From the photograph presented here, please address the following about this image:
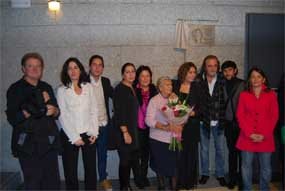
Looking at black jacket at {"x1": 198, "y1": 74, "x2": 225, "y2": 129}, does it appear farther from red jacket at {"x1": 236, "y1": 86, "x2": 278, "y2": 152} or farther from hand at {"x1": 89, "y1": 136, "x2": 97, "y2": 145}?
hand at {"x1": 89, "y1": 136, "x2": 97, "y2": 145}

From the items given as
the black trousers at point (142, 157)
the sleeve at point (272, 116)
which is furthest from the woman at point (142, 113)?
the sleeve at point (272, 116)

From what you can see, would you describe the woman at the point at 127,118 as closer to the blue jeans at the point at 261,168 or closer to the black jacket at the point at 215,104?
the black jacket at the point at 215,104

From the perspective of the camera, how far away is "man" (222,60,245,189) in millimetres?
3854

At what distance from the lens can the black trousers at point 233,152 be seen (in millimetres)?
3932

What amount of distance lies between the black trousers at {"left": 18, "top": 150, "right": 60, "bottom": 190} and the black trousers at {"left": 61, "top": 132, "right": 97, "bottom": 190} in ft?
0.76

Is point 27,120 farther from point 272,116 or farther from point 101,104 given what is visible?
point 272,116

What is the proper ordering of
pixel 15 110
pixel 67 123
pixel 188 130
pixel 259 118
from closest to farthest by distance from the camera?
1. pixel 15 110
2. pixel 67 123
3. pixel 259 118
4. pixel 188 130

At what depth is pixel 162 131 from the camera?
144 inches

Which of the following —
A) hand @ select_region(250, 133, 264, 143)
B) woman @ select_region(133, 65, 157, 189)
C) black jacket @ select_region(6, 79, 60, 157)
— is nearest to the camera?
black jacket @ select_region(6, 79, 60, 157)

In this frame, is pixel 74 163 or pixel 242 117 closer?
pixel 74 163

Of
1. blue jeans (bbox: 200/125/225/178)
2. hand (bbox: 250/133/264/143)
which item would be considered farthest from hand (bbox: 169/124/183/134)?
hand (bbox: 250/133/264/143)

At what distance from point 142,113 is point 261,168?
1413 millimetres

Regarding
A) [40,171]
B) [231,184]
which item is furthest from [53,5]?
[231,184]

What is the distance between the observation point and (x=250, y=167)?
12.0ft
